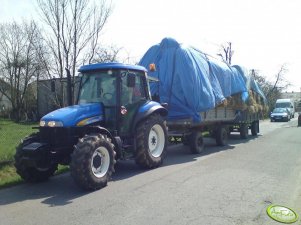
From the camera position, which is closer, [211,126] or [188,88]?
[188,88]

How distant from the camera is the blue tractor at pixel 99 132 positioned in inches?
291

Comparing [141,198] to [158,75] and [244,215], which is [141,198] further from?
[158,75]

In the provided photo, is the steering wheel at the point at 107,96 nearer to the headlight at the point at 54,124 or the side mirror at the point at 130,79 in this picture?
the side mirror at the point at 130,79

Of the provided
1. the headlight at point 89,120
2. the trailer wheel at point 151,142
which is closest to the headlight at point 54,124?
the headlight at point 89,120

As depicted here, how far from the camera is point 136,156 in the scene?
909 cm

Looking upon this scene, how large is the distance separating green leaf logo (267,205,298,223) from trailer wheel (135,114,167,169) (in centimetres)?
362

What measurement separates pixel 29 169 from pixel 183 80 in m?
6.01

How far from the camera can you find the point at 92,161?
24.0 feet

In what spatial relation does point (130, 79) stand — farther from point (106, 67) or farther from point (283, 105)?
point (283, 105)

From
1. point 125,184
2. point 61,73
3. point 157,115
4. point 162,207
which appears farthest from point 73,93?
point 61,73

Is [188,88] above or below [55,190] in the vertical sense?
above

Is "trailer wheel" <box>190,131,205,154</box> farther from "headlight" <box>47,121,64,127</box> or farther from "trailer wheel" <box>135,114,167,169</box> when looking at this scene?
"headlight" <box>47,121,64,127</box>

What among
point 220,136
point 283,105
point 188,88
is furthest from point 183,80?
point 283,105

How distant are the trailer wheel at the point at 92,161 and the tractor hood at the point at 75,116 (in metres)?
0.56
